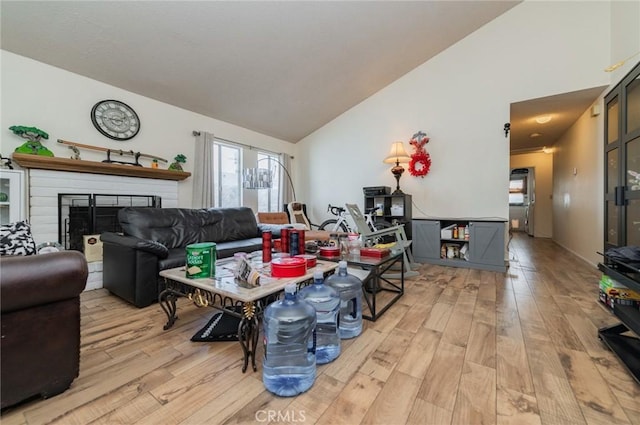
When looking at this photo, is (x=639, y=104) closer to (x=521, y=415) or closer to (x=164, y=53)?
(x=521, y=415)

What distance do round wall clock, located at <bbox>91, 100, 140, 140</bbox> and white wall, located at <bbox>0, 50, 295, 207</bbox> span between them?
57 mm

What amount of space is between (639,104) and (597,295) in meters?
1.78

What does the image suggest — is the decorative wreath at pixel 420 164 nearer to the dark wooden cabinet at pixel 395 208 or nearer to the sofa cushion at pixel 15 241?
the dark wooden cabinet at pixel 395 208

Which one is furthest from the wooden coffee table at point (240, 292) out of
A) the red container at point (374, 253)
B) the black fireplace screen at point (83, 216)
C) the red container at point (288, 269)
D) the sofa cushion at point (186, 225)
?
the black fireplace screen at point (83, 216)

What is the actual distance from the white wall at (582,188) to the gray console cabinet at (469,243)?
1.22 m

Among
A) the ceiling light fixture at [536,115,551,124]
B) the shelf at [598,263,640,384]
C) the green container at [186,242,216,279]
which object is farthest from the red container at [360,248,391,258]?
the ceiling light fixture at [536,115,551,124]

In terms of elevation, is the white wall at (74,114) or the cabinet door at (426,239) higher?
the white wall at (74,114)

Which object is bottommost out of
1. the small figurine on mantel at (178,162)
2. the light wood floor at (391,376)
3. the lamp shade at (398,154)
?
the light wood floor at (391,376)

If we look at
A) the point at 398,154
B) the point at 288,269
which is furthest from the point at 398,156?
the point at 288,269

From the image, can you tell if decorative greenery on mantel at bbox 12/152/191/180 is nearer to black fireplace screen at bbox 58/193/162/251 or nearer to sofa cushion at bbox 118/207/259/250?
black fireplace screen at bbox 58/193/162/251

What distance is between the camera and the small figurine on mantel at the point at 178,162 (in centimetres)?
359

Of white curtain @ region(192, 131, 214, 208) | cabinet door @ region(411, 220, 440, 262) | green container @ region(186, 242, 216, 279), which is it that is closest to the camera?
green container @ region(186, 242, 216, 279)

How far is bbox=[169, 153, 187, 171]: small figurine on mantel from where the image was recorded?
359cm

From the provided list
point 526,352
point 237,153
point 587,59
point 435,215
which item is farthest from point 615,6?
point 237,153
